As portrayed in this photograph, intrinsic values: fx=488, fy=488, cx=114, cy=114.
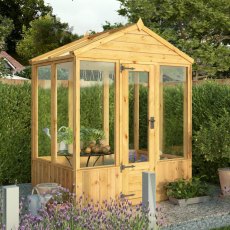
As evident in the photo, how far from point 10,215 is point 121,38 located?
3980mm

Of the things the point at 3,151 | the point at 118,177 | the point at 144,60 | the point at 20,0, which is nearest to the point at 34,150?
the point at 3,151

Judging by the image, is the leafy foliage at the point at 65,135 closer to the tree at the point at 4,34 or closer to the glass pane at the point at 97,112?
the glass pane at the point at 97,112

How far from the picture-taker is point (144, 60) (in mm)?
7988

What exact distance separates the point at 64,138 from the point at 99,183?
36.9 inches

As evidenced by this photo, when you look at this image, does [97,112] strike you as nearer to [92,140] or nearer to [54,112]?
[92,140]

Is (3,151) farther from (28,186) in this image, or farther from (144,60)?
(144,60)

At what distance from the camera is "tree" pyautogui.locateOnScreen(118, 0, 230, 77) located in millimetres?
21378

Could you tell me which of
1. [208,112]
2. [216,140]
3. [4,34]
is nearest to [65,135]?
[216,140]

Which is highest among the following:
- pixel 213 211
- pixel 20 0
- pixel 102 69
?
pixel 20 0

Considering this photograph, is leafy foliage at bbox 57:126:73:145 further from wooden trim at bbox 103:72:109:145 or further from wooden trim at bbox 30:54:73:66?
wooden trim at bbox 30:54:73:66

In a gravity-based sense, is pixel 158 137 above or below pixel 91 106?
below

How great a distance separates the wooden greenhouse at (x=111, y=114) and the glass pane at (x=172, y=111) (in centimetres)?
2

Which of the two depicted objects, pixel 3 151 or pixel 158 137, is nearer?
pixel 158 137

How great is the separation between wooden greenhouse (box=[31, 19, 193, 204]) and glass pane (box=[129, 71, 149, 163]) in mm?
17
